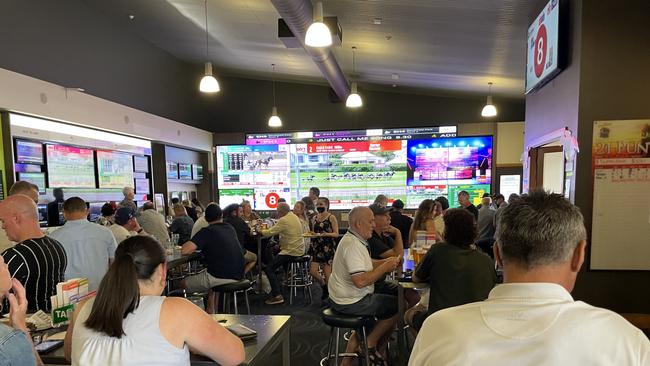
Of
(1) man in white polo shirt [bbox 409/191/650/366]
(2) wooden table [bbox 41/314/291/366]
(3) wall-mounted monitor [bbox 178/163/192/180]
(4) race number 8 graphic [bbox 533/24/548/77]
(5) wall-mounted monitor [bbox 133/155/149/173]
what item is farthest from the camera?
(3) wall-mounted monitor [bbox 178/163/192/180]

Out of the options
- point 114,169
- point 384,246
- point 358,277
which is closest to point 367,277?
point 358,277

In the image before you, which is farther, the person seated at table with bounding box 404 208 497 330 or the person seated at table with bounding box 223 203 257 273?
the person seated at table with bounding box 223 203 257 273

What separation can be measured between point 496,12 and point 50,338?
14.2 ft

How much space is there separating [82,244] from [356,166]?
234 inches

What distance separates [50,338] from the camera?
5.88 feet

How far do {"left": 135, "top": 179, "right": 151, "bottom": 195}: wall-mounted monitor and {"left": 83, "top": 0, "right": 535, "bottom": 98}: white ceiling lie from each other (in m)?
2.66

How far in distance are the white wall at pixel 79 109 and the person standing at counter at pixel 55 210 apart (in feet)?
3.38

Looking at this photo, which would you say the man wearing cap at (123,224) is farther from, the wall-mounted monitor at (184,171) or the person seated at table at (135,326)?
the wall-mounted monitor at (184,171)

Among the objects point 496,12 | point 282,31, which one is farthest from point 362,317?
point 282,31

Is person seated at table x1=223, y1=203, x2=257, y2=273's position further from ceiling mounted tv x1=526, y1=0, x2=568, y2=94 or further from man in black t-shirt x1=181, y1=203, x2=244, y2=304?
ceiling mounted tv x1=526, y1=0, x2=568, y2=94

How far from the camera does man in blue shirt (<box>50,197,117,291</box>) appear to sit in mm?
2969

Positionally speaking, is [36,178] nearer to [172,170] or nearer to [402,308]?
[172,170]

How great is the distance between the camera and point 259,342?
Result: 68.1 inches

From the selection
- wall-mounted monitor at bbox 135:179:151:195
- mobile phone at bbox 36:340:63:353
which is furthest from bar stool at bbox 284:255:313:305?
mobile phone at bbox 36:340:63:353
